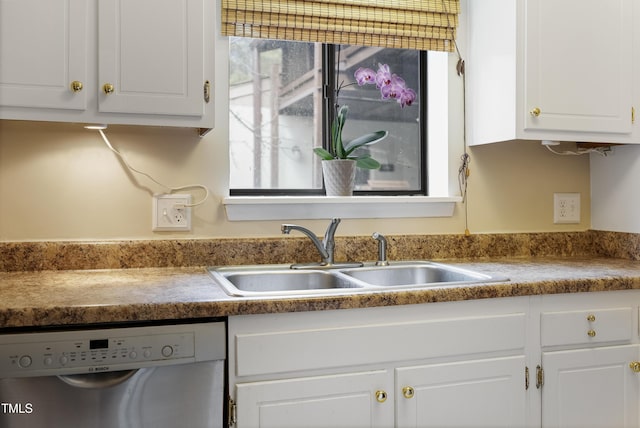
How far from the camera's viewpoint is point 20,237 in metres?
1.73

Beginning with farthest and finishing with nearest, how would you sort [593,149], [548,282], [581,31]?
1. [593,149]
2. [581,31]
3. [548,282]

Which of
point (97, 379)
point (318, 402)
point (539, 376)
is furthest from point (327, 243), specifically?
point (97, 379)

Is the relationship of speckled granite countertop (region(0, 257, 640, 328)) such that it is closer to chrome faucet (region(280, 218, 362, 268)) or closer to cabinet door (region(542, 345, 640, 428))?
A: cabinet door (region(542, 345, 640, 428))

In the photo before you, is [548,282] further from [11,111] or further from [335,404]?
[11,111]

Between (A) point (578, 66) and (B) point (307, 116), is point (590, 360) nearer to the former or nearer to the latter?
(A) point (578, 66)

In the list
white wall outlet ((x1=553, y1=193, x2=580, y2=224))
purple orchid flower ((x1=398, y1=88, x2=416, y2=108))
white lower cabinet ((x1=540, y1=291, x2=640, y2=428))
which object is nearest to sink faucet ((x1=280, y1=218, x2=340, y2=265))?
purple orchid flower ((x1=398, y1=88, x2=416, y2=108))

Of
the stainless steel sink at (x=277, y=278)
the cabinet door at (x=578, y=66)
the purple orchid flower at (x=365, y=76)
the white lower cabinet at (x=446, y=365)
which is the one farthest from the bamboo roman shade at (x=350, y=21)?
the white lower cabinet at (x=446, y=365)

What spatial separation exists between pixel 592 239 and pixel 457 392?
3.90ft

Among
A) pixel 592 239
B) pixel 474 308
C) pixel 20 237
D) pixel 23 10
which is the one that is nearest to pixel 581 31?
pixel 592 239

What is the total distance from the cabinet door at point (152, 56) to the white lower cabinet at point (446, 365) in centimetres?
69

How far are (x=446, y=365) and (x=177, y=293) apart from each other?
749mm

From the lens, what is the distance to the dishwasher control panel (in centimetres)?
118

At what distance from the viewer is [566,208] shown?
2.32 metres

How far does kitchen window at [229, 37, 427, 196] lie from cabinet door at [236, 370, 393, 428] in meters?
A: 0.91
